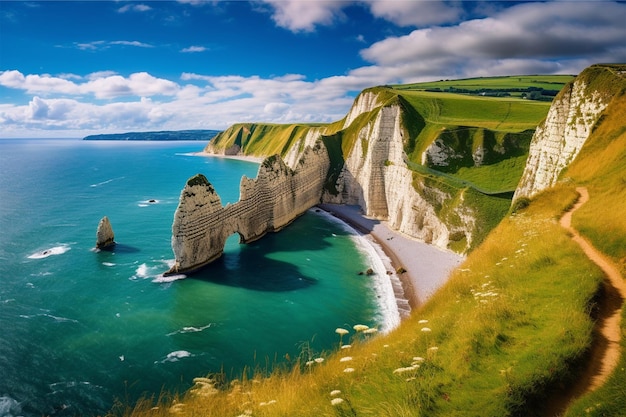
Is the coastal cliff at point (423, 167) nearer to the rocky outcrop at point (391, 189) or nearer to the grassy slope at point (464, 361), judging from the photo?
the rocky outcrop at point (391, 189)

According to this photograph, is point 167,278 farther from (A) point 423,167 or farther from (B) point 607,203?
(A) point 423,167

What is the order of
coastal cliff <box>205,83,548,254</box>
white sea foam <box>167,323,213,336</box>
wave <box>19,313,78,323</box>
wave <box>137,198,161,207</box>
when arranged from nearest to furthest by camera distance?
white sea foam <box>167,323,213,336</box>, wave <box>19,313,78,323</box>, coastal cliff <box>205,83,548,254</box>, wave <box>137,198,161,207</box>

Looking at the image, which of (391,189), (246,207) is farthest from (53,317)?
(391,189)

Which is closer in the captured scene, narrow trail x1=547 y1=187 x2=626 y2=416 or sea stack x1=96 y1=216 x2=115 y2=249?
narrow trail x1=547 y1=187 x2=626 y2=416

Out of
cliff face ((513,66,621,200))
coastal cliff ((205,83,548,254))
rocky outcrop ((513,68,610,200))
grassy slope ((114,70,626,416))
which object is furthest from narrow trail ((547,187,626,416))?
coastal cliff ((205,83,548,254))

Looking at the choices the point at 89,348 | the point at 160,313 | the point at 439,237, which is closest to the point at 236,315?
the point at 160,313

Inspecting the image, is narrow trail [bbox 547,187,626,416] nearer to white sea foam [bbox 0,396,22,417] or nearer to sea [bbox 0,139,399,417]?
sea [bbox 0,139,399,417]

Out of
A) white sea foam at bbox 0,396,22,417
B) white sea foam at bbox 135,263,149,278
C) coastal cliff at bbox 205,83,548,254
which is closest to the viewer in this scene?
white sea foam at bbox 0,396,22,417
